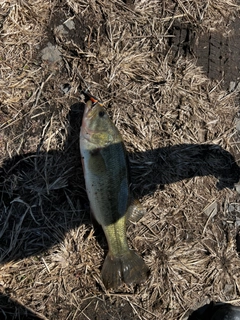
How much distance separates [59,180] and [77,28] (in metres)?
1.78

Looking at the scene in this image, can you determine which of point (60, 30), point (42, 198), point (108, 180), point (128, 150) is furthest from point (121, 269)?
point (60, 30)

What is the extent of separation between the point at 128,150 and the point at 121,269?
1363mm

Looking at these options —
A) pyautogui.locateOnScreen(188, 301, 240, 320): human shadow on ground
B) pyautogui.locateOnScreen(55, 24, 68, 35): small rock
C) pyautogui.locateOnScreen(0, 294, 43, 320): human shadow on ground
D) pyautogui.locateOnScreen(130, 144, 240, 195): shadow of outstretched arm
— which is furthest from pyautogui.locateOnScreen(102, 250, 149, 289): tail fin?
pyautogui.locateOnScreen(55, 24, 68, 35): small rock

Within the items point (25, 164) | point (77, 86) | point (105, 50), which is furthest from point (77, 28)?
point (25, 164)

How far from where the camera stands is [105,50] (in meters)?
4.45

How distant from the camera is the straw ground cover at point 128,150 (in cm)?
416

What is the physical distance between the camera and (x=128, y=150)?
4.49 meters

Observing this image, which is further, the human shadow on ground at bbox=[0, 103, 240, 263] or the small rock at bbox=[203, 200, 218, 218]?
the small rock at bbox=[203, 200, 218, 218]

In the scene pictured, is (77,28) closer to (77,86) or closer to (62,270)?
(77,86)

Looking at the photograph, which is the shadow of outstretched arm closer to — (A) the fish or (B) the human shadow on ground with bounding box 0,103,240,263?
(B) the human shadow on ground with bounding box 0,103,240,263

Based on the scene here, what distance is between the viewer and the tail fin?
4.18 metres

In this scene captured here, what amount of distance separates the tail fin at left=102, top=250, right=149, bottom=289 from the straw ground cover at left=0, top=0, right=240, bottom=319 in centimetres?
16

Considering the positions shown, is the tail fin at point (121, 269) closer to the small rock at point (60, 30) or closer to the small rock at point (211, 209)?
the small rock at point (211, 209)

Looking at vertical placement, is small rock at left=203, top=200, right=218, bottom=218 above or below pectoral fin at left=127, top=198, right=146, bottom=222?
below
